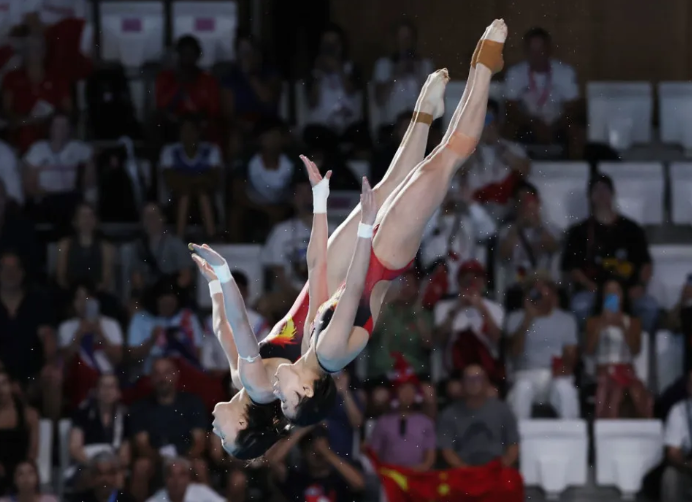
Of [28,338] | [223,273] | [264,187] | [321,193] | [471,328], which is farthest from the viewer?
[264,187]

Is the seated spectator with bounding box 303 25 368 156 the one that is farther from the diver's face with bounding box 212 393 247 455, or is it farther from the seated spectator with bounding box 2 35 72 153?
the diver's face with bounding box 212 393 247 455

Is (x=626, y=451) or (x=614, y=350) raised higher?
(x=614, y=350)

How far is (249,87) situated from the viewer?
9508 millimetres

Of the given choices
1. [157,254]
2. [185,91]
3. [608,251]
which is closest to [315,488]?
[157,254]

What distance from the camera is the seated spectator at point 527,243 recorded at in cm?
863

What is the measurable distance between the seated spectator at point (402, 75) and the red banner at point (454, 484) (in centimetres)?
272

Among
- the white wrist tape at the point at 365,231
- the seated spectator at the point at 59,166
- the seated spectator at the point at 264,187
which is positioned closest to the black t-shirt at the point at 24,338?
the seated spectator at the point at 59,166

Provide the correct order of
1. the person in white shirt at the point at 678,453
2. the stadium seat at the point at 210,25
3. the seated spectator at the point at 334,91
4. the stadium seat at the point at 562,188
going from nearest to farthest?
the person in white shirt at the point at 678,453 → the stadium seat at the point at 562,188 → the seated spectator at the point at 334,91 → the stadium seat at the point at 210,25

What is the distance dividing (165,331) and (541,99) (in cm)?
313

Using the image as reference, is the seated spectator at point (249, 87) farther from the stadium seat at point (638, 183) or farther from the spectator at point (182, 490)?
the spectator at point (182, 490)

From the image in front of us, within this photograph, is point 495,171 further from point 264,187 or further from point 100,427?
point 100,427

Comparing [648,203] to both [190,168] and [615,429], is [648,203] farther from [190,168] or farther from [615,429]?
[190,168]

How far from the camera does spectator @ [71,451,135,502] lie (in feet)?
25.3

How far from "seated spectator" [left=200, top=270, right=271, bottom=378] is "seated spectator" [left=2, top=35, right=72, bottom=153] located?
81.5 inches
